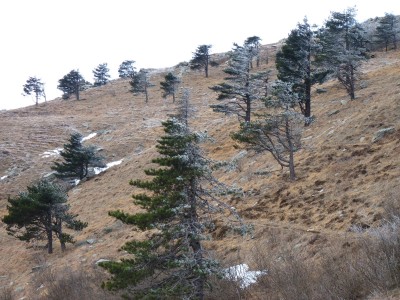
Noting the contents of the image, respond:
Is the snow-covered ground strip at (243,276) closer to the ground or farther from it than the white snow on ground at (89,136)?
Answer: farther from it

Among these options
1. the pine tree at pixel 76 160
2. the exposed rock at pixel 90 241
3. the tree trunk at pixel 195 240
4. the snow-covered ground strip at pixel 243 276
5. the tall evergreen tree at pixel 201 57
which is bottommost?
the exposed rock at pixel 90 241

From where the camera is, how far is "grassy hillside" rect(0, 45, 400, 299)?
13359mm

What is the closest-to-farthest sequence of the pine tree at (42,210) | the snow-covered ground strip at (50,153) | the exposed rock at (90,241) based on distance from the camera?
the pine tree at (42,210) → the exposed rock at (90,241) → the snow-covered ground strip at (50,153)

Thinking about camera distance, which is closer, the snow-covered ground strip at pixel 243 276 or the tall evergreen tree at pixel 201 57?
the snow-covered ground strip at pixel 243 276

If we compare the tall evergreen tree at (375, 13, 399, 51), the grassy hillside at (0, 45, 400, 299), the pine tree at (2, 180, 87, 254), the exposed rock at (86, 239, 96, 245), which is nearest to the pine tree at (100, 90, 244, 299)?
the grassy hillside at (0, 45, 400, 299)

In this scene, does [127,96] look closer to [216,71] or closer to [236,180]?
[216,71]

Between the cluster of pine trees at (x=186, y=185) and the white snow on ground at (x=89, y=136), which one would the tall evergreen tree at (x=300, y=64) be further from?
the white snow on ground at (x=89, y=136)

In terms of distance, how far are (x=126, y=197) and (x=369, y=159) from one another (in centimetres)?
1859

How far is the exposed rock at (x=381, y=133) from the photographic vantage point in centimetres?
1894

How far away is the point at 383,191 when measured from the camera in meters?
13.6

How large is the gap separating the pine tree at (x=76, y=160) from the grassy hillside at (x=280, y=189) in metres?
2.11

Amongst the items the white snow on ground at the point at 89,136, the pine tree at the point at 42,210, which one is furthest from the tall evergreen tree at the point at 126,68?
the pine tree at the point at 42,210

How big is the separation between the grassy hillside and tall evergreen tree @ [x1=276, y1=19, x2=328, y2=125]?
2397 mm

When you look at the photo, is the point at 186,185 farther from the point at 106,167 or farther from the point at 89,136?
the point at 89,136
